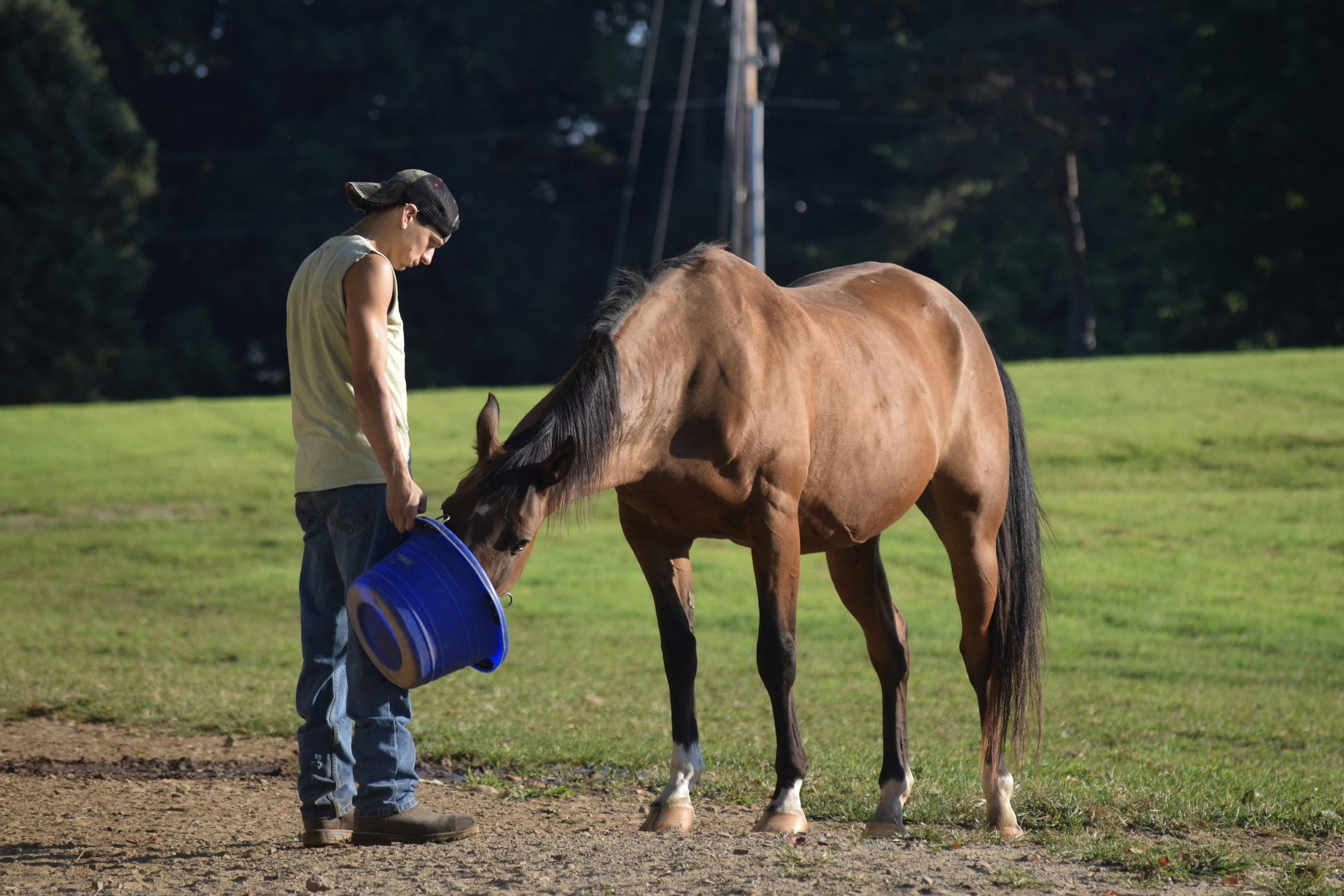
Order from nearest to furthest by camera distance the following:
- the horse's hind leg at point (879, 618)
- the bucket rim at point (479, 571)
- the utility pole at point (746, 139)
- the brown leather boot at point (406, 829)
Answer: the bucket rim at point (479, 571) → the brown leather boot at point (406, 829) → the horse's hind leg at point (879, 618) → the utility pole at point (746, 139)

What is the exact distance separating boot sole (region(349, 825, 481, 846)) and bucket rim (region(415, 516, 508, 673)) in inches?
29.6

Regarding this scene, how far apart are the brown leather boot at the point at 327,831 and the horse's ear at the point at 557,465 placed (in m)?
1.33

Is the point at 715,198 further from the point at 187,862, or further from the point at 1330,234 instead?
the point at 187,862

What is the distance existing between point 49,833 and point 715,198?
3511cm

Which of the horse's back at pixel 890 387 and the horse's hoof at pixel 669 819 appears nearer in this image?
the horse's hoof at pixel 669 819

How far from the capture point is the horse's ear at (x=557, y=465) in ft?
12.4

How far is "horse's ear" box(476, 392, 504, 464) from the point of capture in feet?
12.8

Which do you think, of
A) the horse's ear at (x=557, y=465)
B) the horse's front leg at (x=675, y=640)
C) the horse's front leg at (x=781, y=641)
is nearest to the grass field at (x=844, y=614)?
the horse's front leg at (x=781, y=641)

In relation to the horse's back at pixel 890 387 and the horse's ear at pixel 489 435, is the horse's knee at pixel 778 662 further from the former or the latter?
the horse's ear at pixel 489 435

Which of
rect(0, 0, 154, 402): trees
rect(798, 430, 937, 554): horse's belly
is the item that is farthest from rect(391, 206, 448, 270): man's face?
rect(0, 0, 154, 402): trees

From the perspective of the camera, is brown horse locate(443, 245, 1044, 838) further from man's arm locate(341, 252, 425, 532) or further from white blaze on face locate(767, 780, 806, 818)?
man's arm locate(341, 252, 425, 532)

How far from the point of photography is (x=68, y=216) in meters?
30.6

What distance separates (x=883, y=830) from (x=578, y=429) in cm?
186

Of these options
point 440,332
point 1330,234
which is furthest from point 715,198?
point 1330,234
